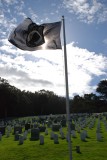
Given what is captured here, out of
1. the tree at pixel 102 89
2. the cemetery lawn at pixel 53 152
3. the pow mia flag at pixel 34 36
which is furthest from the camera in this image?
the tree at pixel 102 89

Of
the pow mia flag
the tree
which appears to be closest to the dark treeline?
the tree

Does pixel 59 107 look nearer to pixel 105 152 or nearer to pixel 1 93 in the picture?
pixel 1 93

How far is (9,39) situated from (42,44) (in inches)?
58.0

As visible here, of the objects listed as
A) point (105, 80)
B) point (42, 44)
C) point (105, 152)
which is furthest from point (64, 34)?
point (105, 80)

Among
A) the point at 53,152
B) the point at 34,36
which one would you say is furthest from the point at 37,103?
the point at 34,36

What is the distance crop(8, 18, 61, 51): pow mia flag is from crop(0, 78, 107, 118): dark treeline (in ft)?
247

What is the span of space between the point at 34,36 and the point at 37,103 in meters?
106

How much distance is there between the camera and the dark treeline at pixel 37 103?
8814 centimetres

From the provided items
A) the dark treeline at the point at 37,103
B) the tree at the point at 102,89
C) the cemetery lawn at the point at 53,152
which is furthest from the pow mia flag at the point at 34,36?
the tree at the point at 102,89

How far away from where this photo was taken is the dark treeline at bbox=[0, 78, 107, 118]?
289 ft

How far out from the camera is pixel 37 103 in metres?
117

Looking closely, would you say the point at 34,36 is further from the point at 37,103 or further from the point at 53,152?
the point at 37,103

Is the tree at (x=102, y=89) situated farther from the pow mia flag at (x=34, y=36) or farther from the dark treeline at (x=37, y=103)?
the pow mia flag at (x=34, y=36)

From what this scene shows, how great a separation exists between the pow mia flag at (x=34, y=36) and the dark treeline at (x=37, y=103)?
247 ft
